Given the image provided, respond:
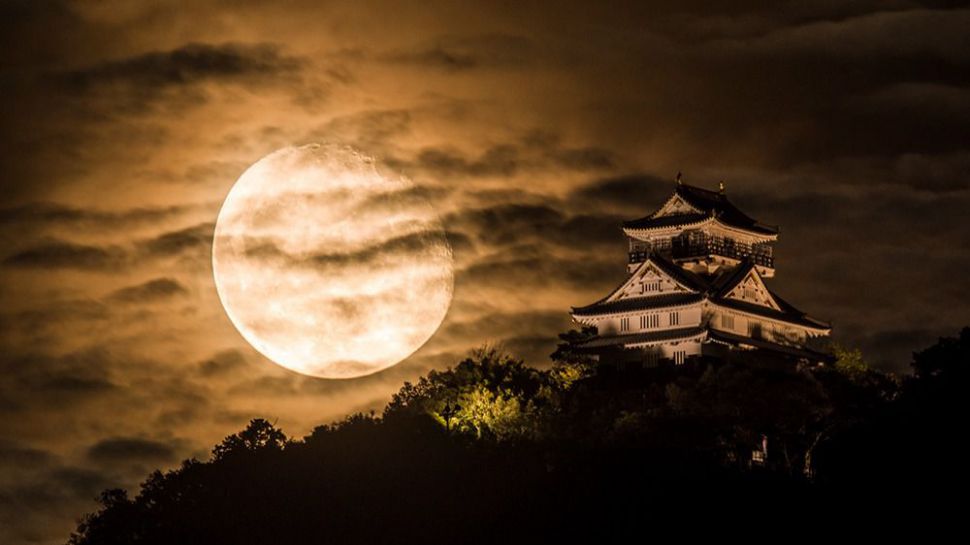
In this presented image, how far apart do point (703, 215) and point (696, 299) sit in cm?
663

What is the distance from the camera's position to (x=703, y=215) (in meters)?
96.7

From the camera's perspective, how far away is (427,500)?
80.1 meters

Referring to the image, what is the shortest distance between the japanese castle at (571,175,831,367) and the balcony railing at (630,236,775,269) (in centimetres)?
5

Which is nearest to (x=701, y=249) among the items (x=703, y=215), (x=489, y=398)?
(x=703, y=215)

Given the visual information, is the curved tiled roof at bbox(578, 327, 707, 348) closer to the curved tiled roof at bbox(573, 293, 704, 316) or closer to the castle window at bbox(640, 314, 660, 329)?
the castle window at bbox(640, 314, 660, 329)

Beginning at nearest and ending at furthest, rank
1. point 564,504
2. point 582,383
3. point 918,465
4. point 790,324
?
1. point 918,465
2. point 564,504
3. point 582,383
4. point 790,324

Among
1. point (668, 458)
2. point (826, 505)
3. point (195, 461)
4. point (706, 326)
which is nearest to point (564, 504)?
point (668, 458)

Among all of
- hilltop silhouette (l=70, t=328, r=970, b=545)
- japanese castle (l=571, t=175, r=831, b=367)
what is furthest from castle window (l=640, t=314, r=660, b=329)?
hilltop silhouette (l=70, t=328, r=970, b=545)

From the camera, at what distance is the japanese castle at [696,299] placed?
92.1m

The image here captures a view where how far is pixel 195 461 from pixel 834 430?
3194 centimetres

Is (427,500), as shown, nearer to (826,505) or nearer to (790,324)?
(826,505)

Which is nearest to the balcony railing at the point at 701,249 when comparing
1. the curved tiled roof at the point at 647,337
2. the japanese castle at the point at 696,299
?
the japanese castle at the point at 696,299

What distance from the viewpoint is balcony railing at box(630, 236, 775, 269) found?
97000mm

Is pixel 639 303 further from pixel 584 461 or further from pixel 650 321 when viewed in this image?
pixel 584 461
